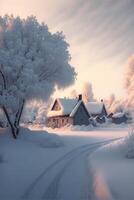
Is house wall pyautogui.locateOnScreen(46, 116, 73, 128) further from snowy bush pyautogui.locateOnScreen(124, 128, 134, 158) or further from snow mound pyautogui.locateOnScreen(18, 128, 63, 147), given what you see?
snowy bush pyautogui.locateOnScreen(124, 128, 134, 158)

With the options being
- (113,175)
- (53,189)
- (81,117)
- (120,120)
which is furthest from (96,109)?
(53,189)

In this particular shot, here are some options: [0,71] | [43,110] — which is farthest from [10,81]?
[43,110]

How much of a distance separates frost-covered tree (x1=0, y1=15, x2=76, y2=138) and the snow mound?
88cm

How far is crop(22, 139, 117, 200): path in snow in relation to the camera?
1259cm

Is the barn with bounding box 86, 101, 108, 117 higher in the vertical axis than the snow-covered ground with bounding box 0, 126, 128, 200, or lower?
higher

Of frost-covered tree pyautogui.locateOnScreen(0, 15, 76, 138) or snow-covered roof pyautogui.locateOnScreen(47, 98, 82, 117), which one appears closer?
frost-covered tree pyautogui.locateOnScreen(0, 15, 76, 138)

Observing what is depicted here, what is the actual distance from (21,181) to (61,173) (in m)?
2.59

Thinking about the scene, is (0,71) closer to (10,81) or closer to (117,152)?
(10,81)

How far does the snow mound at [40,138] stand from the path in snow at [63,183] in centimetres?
963

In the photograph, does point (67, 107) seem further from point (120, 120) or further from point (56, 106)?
point (120, 120)

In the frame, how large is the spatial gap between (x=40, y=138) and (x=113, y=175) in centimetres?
1634

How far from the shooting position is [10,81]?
107 ft

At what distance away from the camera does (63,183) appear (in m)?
14.8

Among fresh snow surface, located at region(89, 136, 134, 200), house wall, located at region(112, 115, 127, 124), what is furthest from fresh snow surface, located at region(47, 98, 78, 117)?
fresh snow surface, located at region(89, 136, 134, 200)
